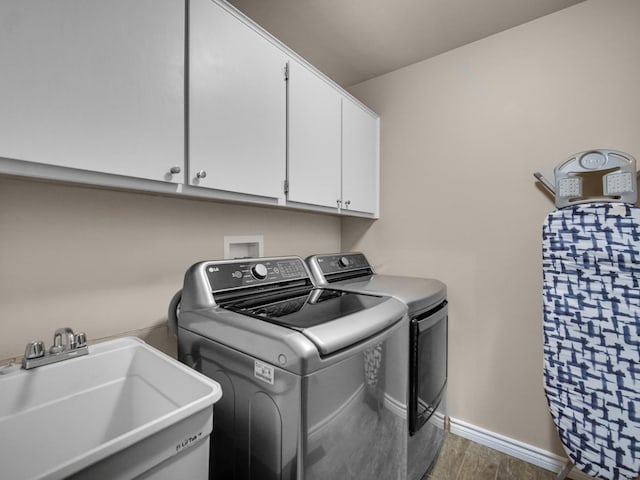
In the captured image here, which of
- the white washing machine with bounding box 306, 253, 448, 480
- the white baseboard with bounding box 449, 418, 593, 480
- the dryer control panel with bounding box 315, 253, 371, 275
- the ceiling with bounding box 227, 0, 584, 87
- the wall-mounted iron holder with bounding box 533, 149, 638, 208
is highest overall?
the ceiling with bounding box 227, 0, 584, 87

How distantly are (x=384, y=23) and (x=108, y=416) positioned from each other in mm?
2275

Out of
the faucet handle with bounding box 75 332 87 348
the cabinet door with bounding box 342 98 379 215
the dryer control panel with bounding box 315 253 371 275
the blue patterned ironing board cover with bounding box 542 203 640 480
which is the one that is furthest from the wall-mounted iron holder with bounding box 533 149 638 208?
the faucet handle with bounding box 75 332 87 348

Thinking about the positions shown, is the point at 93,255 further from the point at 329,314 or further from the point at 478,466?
the point at 478,466

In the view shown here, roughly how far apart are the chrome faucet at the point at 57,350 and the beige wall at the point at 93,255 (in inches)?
6.2

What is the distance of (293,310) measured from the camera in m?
1.18

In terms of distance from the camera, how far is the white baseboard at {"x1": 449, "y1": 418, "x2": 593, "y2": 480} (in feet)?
5.42

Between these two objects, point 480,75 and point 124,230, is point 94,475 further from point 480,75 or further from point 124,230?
point 480,75

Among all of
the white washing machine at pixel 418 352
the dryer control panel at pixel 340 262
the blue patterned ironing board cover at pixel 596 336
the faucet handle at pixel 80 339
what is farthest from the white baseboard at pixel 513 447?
the faucet handle at pixel 80 339

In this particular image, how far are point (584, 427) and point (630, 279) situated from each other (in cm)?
70

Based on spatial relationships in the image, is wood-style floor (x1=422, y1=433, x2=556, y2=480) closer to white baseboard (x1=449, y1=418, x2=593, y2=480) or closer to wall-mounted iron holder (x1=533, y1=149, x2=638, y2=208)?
white baseboard (x1=449, y1=418, x2=593, y2=480)

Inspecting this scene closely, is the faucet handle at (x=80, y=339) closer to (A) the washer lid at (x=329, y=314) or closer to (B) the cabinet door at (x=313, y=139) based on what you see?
(A) the washer lid at (x=329, y=314)

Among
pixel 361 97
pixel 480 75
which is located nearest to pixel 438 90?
pixel 480 75

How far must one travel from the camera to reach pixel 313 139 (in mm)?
1683

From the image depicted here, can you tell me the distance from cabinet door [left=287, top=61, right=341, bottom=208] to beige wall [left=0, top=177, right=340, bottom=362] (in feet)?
1.58
